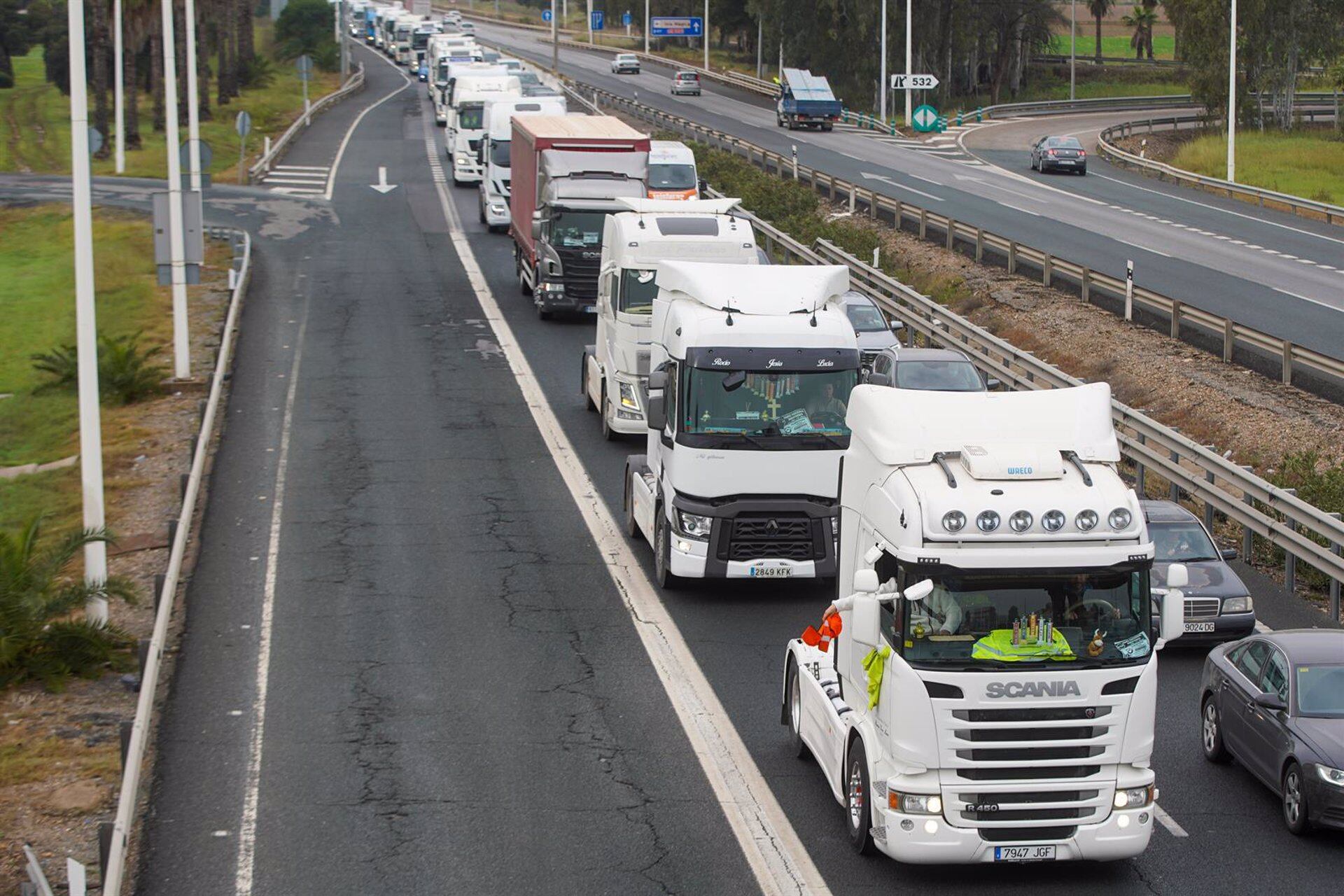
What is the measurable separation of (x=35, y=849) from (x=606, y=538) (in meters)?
10.00

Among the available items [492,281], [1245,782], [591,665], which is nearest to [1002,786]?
[1245,782]

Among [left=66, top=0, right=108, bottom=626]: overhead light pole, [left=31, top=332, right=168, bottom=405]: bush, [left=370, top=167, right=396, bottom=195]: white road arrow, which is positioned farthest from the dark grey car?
[left=370, top=167, right=396, bottom=195]: white road arrow

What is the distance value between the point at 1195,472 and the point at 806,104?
5801 centimetres

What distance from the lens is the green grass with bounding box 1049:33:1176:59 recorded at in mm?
142500

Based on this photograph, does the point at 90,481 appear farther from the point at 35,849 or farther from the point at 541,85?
the point at 541,85

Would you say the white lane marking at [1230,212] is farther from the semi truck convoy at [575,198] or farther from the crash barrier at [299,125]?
the crash barrier at [299,125]

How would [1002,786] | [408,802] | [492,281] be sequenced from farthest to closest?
[492,281] < [408,802] < [1002,786]

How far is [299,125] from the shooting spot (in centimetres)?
7138

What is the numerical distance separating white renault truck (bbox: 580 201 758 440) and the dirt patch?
665cm

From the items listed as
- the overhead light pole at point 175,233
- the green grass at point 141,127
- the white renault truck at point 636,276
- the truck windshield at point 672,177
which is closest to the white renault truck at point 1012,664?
the white renault truck at point 636,276

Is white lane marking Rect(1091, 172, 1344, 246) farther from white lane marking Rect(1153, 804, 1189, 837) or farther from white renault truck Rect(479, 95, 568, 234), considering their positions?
white lane marking Rect(1153, 804, 1189, 837)

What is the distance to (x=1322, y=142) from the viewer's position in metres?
73.6

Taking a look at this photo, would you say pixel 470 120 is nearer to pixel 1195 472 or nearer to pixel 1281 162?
pixel 1281 162

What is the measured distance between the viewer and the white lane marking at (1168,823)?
1266 centimetres
